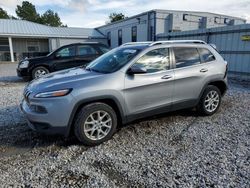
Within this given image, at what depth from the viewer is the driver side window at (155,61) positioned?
395cm

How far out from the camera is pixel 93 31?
3002 cm

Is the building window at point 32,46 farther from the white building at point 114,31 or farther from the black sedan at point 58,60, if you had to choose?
the black sedan at point 58,60

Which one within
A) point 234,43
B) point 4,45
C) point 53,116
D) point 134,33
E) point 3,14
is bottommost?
point 53,116

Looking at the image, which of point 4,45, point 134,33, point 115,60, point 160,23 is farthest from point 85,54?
point 4,45

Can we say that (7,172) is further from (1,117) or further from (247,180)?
(247,180)

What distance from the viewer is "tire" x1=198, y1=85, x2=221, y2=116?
4.76 m

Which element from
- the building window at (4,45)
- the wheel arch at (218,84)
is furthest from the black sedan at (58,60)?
the building window at (4,45)

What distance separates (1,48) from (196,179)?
25.1m

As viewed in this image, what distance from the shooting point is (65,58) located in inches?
367

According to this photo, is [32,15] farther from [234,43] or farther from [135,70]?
[135,70]

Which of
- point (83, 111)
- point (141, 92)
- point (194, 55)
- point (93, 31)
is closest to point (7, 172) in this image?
point (83, 111)

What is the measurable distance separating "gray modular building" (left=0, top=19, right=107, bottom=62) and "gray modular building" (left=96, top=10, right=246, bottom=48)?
5532 millimetres

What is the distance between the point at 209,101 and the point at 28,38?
23.7 metres

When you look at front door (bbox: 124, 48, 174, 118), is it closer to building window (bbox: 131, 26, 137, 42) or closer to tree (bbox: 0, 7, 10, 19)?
building window (bbox: 131, 26, 137, 42)
